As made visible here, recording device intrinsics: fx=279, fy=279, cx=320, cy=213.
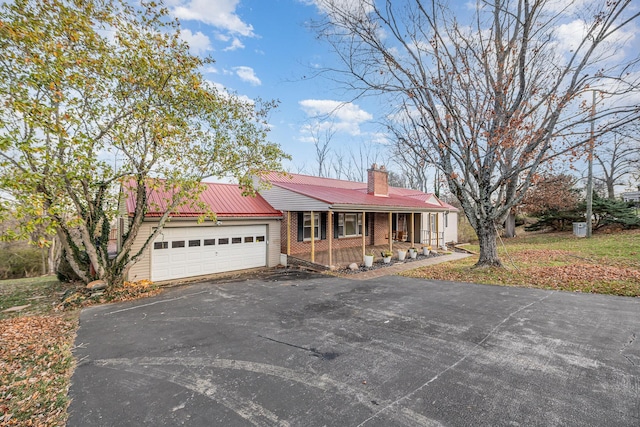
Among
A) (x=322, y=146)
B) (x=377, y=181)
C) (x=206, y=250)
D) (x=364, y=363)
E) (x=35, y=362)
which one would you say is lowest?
(x=35, y=362)

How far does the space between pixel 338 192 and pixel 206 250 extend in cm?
728

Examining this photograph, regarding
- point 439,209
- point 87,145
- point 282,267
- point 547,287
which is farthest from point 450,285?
point 87,145

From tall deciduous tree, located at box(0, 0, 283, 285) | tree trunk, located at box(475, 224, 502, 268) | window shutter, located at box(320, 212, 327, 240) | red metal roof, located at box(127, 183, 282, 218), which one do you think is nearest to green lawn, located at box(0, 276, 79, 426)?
tall deciduous tree, located at box(0, 0, 283, 285)

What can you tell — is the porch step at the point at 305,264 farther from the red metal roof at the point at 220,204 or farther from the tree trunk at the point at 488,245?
the tree trunk at the point at 488,245

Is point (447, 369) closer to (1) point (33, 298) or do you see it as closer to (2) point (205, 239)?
(2) point (205, 239)

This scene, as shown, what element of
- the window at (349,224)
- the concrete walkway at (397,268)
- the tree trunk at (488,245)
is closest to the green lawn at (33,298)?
the concrete walkway at (397,268)

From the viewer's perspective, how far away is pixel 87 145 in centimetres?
680

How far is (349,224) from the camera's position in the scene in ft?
52.3

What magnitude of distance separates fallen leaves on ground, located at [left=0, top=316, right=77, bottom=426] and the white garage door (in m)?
3.79

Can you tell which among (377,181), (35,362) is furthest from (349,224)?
(35,362)

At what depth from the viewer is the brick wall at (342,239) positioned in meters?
13.5

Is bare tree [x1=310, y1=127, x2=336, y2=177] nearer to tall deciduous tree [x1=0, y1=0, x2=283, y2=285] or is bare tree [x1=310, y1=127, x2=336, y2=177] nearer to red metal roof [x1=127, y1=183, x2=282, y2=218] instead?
red metal roof [x1=127, y1=183, x2=282, y2=218]

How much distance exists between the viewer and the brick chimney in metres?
16.9

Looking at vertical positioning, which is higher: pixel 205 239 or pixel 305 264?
pixel 205 239
